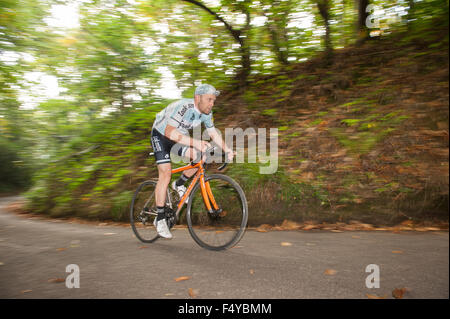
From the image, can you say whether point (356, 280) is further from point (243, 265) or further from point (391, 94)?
point (391, 94)

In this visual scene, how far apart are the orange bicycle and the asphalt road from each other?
7.1 inches

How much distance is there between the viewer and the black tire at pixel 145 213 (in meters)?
4.48

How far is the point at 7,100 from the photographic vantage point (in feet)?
29.4

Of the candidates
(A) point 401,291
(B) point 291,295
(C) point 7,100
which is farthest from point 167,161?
(C) point 7,100

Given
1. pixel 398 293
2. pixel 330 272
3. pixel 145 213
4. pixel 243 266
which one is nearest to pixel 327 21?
pixel 145 213

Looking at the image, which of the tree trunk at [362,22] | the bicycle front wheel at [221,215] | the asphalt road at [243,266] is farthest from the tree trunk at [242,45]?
the asphalt road at [243,266]

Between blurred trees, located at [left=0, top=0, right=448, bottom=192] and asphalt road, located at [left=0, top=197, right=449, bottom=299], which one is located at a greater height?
blurred trees, located at [left=0, top=0, right=448, bottom=192]

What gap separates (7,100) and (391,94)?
35.0 ft

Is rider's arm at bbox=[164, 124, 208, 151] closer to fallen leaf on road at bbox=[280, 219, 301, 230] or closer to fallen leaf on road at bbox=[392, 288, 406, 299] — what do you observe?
fallen leaf on road at bbox=[280, 219, 301, 230]

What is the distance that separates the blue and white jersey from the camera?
3.81 meters

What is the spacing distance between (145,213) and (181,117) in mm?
1770

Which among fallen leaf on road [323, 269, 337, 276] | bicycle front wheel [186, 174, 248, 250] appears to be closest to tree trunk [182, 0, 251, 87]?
bicycle front wheel [186, 174, 248, 250]

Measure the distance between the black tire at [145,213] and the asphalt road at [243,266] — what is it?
141mm

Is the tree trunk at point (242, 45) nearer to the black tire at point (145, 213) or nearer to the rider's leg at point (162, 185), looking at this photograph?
the black tire at point (145, 213)
